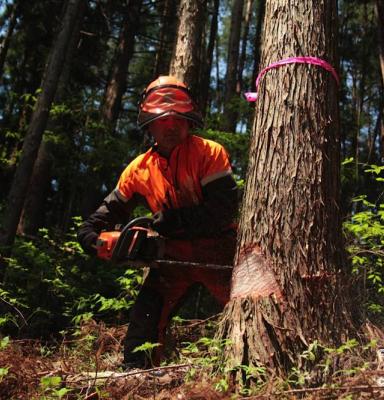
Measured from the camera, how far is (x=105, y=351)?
429cm

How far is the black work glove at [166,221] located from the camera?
3516 millimetres

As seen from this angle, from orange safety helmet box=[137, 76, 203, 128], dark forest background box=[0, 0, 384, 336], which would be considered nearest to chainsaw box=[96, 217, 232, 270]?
orange safety helmet box=[137, 76, 203, 128]

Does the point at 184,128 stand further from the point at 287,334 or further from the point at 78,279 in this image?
the point at 78,279

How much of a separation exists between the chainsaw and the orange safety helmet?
0.75 meters

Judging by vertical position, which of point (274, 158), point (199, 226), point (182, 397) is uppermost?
point (274, 158)

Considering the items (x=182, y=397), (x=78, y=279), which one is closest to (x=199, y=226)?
(x=182, y=397)

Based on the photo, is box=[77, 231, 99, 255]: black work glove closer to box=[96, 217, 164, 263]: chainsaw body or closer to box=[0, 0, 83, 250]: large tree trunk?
box=[96, 217, 164, 263]: chainsaw body

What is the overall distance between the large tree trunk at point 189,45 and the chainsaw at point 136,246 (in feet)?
10.9

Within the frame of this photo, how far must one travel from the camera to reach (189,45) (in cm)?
649

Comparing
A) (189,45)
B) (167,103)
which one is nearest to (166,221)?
(167,103)

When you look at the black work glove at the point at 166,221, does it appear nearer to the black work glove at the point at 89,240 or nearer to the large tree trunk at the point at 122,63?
the black work glove at the point at 89,240

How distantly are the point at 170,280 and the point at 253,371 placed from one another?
1468 millimetres

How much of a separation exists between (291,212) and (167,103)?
132cm

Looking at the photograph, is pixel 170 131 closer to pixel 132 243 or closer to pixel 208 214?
pixel 208 214
